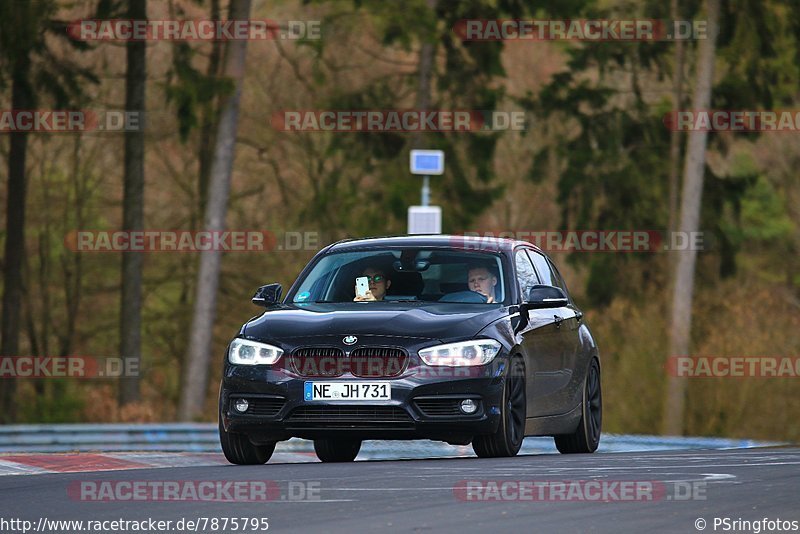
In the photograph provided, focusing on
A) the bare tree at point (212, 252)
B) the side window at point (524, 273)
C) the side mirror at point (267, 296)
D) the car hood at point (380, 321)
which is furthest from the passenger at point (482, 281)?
the bare tree at point (212, 252)

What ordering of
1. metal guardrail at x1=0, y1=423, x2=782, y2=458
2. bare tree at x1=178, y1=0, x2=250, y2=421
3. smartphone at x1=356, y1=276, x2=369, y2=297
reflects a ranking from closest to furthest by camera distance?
smartphone at x1=356, y1=276, x2=369, y2=297 → metal guardrail at x1=0, y1=423, x2=782, y2=458 → bare tree at x1=178, y1=0, x2=250, y2=421

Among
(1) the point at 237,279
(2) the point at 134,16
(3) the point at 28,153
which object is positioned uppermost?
(2) the point at 134,16

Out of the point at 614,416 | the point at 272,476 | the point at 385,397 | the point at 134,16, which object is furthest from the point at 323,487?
the point at 134,16

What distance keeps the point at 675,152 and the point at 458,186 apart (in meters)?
5.50

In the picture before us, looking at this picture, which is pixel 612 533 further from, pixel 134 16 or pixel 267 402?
pixel 134 16

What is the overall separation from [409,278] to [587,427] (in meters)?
2.44

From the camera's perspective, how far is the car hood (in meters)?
12.7

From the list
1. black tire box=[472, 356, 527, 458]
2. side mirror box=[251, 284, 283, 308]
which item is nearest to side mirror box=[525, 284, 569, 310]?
black tire box=[472, 356, 527, 458]

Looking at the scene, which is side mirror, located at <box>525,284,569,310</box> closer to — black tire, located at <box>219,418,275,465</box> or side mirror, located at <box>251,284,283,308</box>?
side mirror, located at <box>251,284,283,308</box>

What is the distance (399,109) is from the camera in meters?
42.2

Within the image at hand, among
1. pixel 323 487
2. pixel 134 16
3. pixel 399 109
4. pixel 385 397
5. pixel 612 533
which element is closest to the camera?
pixel 612 533

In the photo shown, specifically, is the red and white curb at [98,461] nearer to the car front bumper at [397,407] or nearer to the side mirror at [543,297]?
the car front bumper at [397,407]

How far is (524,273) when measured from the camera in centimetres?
1461

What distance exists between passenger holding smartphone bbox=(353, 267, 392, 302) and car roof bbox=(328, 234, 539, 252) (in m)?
0.32
